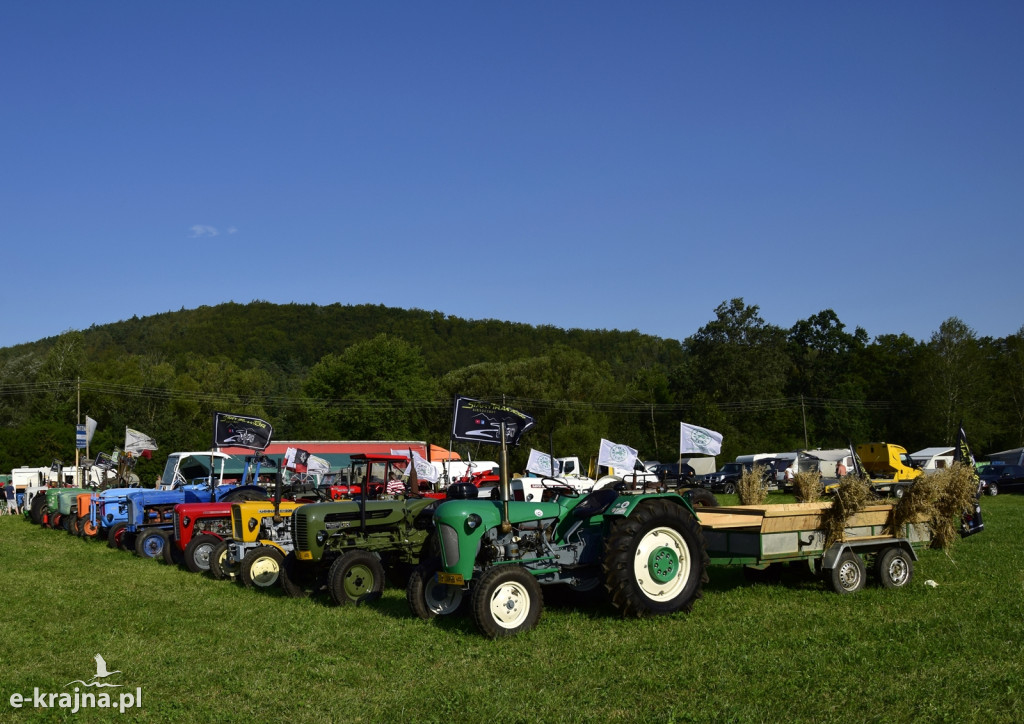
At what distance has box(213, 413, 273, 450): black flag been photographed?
63.9 ft

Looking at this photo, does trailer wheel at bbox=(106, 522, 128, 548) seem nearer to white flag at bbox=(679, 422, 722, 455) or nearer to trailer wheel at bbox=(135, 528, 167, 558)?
trailer wheel at bbox=(135, 528, 167, 558)

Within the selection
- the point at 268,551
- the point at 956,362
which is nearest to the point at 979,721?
the point at 268,551

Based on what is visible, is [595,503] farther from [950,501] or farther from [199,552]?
[199,552]

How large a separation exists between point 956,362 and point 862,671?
57031 mm

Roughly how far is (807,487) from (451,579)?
5.39 metres

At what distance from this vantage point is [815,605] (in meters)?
8.53

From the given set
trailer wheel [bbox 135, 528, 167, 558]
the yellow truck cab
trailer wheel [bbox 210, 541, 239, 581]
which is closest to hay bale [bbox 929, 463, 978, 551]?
trailer wheel [bbox 210, 541, 239, 581]

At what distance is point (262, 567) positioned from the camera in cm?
1166

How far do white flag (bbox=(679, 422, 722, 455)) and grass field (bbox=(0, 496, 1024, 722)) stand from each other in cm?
724

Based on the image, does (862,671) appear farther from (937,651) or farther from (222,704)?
(222,704)

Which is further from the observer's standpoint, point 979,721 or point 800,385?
point 800,385

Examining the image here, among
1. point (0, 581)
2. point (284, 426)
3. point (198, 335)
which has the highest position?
point (198, 335)

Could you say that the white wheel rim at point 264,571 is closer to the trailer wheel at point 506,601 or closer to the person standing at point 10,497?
the trailer wheel at point 506,601

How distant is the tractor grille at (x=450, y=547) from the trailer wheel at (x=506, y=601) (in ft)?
1.73
